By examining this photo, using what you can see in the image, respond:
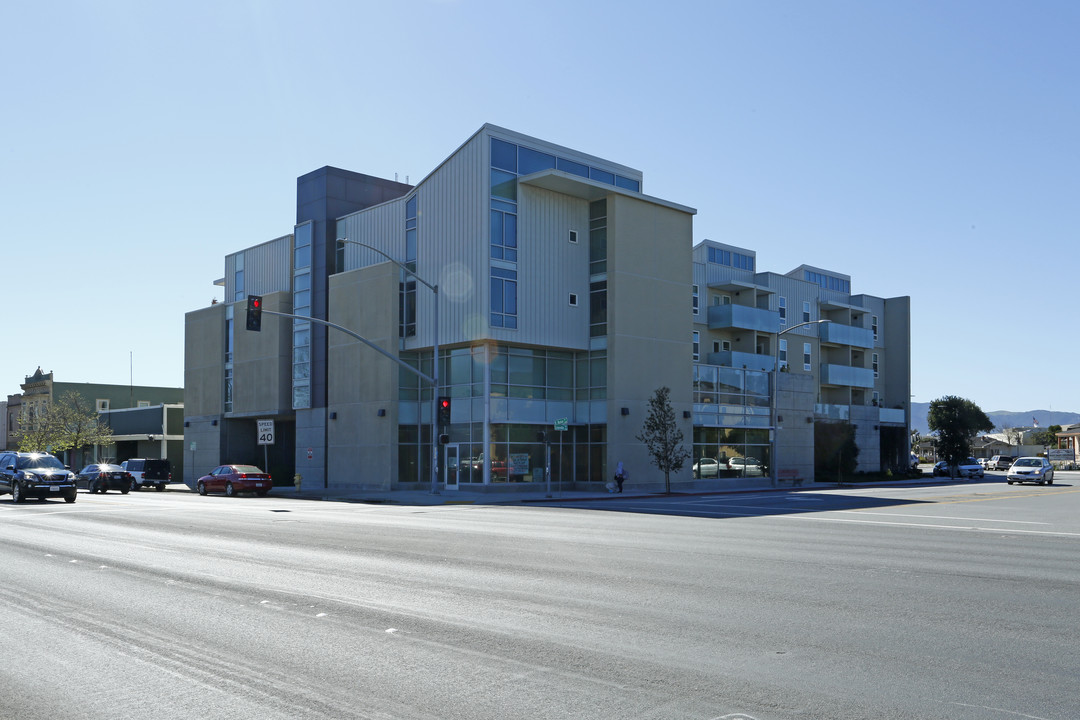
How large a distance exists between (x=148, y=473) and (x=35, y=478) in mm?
22068

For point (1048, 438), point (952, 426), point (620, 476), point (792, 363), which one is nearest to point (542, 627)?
point (620, 476)

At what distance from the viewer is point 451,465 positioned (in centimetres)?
4294

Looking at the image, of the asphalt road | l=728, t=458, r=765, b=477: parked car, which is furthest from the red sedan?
the asphalt road

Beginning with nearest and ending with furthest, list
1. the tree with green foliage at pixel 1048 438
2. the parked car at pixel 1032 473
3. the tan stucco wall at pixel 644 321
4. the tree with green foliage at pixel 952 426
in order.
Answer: the tan stucco wall at pixel 644 321 < the parked car at pixel 1032 473 < the tree with green foliage at pixel 952 426 < the tree with green foliage at pixel 1048 438

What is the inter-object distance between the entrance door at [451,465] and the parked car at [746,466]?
51.0ft

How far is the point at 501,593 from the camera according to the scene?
1094 cm

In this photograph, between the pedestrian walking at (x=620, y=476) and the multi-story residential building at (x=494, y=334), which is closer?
the pedestrian walking at (x=620, y=476)

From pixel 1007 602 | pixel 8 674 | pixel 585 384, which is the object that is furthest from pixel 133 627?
pixel 585 384

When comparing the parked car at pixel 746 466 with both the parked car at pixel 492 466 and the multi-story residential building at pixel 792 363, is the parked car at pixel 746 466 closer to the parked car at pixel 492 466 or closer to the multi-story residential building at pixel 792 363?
the multi-story residential building at pixel 792 363

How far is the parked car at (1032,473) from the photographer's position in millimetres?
54156

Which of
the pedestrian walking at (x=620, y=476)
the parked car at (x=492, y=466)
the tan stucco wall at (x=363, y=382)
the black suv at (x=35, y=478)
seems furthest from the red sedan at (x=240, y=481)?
the pedestrian walking at (x=620, y=476)

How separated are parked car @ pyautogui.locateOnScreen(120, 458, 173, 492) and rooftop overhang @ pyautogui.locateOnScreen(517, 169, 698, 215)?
95.2ft

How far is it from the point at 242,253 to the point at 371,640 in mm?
53005

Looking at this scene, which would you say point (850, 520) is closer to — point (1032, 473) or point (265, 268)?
point (1032, 473)
